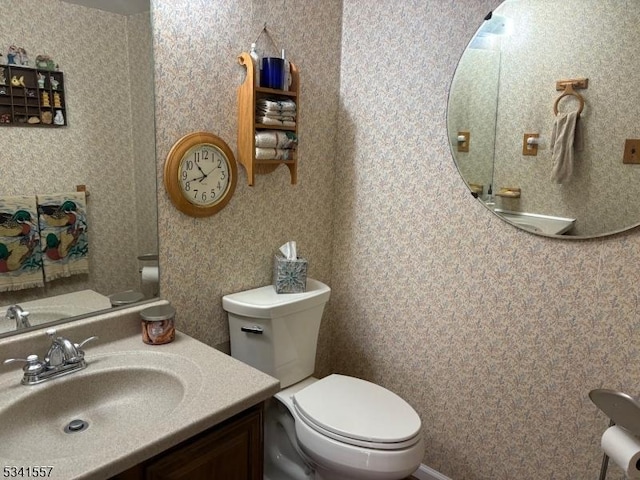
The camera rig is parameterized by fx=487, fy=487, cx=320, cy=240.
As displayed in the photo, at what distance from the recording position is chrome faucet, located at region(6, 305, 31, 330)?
1.32m

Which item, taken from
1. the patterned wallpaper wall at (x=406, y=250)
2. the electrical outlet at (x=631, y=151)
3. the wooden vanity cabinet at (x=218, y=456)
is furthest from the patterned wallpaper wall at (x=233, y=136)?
the electrical outlet at (x=631, y=151)

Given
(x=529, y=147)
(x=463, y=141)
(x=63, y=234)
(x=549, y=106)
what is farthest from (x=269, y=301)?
(x=549, y=106)

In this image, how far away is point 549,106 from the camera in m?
1.56

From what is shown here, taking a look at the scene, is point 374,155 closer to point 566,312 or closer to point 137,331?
point 566,312

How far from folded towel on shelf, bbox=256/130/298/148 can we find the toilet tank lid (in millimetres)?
560

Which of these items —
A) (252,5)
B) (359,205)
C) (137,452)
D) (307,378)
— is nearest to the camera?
(137,452)

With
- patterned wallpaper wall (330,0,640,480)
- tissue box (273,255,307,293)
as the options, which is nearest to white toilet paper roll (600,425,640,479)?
patterned wallpaper wall (330,0,640,480)

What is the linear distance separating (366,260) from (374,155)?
46cm

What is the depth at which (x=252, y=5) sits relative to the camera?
1.73 m

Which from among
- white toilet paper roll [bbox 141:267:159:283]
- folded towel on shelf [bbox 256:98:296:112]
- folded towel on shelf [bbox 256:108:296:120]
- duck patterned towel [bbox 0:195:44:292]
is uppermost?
folded towel on shelf [bbox 256:98:296:112]

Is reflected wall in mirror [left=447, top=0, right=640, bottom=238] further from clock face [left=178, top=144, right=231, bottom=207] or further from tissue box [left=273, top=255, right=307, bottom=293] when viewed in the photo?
clock face [left=178, top=144, right=231, bottom=207]

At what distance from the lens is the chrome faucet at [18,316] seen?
1.32 meters

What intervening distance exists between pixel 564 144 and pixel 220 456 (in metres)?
1.37

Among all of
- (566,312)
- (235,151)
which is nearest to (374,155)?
(235,151)
